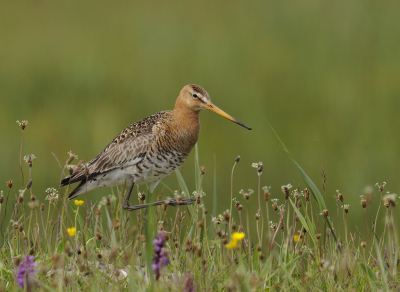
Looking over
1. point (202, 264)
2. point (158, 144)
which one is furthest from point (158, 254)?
point (158, 144)

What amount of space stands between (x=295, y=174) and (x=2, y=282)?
525cm

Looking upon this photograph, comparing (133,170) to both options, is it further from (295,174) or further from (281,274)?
(295,174)

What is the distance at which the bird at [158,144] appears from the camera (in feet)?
17.3

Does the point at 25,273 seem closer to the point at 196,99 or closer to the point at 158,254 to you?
the point at 158,254

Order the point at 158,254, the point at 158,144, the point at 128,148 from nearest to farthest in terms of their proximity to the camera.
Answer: the point at 158,254 → the point at 158,144 → the point at 128,148

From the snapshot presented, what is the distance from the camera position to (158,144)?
17.2ft

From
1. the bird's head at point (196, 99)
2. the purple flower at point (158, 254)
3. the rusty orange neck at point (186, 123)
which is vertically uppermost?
the bird's head at point (196, 99)

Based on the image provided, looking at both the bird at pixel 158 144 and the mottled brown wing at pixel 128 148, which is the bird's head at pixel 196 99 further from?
the mottled brown wing at pixel 128 148

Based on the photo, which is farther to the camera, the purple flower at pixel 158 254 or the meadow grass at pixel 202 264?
the meadow grass at pixel 202 264

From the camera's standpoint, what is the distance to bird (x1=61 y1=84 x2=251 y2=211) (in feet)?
17.3

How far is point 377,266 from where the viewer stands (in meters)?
3.73

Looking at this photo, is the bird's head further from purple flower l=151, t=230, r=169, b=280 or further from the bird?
purple flower l=151, t=230, r=169, b=280

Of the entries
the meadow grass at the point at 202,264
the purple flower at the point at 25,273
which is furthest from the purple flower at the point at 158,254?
the purple flower at the point at 25,273

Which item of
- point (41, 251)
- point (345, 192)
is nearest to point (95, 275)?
point (41, 251)
